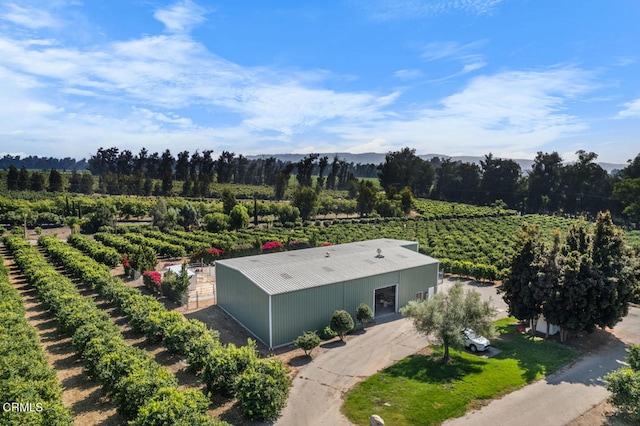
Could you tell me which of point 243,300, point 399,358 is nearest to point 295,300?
point 243,300

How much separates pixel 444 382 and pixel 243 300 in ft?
41.1

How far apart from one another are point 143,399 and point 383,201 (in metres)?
70.3

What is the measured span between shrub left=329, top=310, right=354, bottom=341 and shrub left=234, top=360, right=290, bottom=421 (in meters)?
7.46

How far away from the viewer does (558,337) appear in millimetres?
22625

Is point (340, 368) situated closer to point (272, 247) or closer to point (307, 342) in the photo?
point (307, 342)

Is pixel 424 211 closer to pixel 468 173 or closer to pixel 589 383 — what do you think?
pixel 468 173

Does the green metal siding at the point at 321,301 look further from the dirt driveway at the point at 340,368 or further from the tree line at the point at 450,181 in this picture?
the tree line at the point at 450,181

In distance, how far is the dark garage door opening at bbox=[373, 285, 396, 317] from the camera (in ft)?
87.7

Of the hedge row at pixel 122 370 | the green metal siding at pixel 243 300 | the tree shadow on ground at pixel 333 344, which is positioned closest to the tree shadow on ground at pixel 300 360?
the tree shadow on ground at pixel 333 344

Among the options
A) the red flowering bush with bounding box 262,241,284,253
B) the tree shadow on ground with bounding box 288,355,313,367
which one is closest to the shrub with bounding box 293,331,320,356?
the tree shadow on ground with bounding box 288,355,313,367

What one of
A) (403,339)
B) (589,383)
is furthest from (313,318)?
(589,383)

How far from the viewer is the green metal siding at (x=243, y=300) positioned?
21.6 metres

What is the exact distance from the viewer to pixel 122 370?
14281mm

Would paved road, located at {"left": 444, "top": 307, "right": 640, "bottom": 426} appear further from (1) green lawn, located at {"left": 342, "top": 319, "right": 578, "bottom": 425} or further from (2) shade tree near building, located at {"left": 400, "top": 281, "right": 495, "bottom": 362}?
(2) shade tree near building, located at {"left": 400, "top": 281, "right": 495, "bottom": 362}
